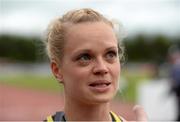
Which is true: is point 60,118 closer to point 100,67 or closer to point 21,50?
point 100,67

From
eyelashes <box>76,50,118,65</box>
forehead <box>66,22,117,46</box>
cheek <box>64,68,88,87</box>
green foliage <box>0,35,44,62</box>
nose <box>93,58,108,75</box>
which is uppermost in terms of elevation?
forehead <box>66,22,117,46</box>

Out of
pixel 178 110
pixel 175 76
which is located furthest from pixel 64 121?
pixel 178 110

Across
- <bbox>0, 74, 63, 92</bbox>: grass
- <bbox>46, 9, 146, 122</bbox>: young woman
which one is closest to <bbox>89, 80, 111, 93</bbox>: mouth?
<bbox>46, 9, 146, 122</bbox>: young woman

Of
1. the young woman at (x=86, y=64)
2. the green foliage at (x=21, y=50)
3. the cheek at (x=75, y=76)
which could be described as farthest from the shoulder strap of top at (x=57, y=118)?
the green foliage at (x=21, y=50)

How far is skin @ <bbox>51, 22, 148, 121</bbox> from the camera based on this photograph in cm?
136

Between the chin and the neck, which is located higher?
the chin

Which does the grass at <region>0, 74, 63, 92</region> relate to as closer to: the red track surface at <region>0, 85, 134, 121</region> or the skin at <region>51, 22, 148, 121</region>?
the red track surface at <region>0, 85, 134, 121</region>

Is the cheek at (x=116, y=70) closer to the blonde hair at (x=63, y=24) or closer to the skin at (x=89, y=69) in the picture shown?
the skin at (x=89, y=69)

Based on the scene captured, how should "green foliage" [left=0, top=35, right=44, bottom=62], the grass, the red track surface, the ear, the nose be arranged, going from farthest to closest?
1. "green foliage" [left=0, top=35, right=44, bottom=62]
2. the grass
3. the red track surface
4. the ear
5. the nose

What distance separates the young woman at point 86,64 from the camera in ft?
4.46

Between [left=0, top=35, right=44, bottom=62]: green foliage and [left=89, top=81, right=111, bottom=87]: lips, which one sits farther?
[left=0, top=35, right=44, bottom=62]: green foliage

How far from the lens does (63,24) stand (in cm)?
150

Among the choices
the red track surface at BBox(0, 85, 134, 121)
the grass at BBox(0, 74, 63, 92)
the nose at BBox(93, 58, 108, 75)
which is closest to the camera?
the nose at BBox(93, 58, 108, 75)

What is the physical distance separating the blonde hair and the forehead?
0.02 meters
